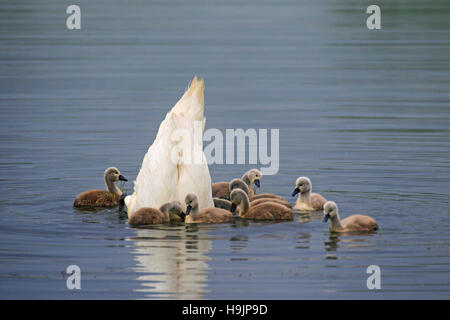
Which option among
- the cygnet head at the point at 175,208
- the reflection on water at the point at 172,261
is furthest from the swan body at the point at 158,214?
the reflection on water at the point at 172,261

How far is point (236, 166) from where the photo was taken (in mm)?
16953

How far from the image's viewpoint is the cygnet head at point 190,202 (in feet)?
41.8

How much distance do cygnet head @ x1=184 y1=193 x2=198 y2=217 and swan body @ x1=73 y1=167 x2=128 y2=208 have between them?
72.7 inches

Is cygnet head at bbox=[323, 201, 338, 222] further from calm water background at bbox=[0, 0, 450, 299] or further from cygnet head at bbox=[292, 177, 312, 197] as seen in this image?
cygnet head at bbox=[292, 177, 312, 197]

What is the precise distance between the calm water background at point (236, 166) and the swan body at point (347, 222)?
132 millimetres

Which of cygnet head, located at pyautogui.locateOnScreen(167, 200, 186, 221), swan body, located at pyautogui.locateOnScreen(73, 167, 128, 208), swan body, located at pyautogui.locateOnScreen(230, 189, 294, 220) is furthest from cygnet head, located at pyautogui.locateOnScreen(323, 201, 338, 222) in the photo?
swan body, located at pyautogui.locateOnScreen(73, 167, 128, 208)

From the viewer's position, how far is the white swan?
42.3 feet

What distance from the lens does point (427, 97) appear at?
23.5 meters

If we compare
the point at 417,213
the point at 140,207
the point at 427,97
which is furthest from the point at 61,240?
the point at 427,97

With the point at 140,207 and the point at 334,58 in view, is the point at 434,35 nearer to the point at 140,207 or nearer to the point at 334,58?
the point at 334,58

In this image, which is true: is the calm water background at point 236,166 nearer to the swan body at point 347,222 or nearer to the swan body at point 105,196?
the swan body at point 347,222

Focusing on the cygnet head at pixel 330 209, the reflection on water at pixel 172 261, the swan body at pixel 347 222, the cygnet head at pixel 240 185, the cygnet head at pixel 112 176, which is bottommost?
the reflection on water at pixel 172 261

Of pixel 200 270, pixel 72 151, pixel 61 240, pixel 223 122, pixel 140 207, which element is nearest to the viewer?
pixel 200 270

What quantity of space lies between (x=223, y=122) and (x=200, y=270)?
965cm
